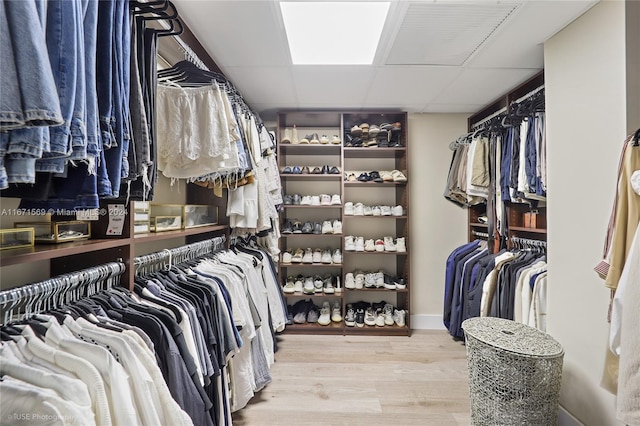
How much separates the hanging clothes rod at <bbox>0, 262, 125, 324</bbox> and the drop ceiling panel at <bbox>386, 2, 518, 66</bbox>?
1.76 metres

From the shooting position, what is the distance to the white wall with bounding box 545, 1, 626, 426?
4.52 feet

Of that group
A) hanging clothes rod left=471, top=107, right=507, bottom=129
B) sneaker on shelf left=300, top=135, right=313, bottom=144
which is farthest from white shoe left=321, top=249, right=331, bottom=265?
hanging clothes rod left=471, top=107, right=507, bottom=129

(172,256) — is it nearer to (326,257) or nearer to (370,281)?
(326,257)

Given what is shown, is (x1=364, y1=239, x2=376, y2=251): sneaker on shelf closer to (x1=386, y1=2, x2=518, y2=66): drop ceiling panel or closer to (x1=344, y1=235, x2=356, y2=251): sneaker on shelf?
(x1=344, y1=235, x2=356, y2=251): sneaker on shelf

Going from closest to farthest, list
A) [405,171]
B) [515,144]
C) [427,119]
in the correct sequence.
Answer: [515,144] → [405,171] → [427,119]

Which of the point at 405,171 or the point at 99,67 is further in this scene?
the point at 405,171

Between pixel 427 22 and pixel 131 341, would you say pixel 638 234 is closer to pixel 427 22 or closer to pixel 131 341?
pixel 427 22

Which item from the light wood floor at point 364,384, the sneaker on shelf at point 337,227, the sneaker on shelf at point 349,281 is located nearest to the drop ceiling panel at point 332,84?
the sneaker on shelf at point 337,227

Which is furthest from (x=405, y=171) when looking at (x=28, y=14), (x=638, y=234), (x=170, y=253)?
(x=28, y=14)

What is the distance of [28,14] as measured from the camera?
0.54 metres

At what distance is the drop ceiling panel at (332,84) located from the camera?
220 cm

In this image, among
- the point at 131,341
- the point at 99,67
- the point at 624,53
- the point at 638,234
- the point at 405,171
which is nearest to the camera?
the point at 99,67

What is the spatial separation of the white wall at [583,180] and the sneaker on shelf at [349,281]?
1597 mm

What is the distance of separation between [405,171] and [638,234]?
6.65 ft
